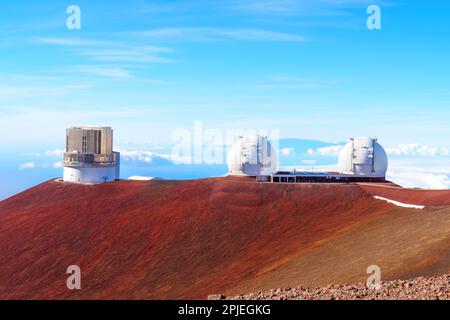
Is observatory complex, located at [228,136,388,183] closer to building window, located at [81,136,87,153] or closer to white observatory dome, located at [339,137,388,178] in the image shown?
white observatory dome, located at [339,137,388,178]

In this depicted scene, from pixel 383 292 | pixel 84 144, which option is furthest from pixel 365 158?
pixel 383 292

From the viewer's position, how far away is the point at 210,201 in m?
43.2

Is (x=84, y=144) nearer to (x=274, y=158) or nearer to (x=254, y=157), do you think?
(x=254, y=157)

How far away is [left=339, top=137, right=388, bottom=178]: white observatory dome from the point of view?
50469 mm

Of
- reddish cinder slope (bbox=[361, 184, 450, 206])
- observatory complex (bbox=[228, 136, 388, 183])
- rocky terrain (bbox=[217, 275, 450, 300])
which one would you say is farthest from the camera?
observatory complex (bbox=[228, 136, 388, 183])

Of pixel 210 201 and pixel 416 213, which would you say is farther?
pixel 210 201

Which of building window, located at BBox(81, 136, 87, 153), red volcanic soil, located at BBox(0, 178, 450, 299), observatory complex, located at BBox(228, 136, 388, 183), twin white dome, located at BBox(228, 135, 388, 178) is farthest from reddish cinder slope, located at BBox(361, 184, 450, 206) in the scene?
building window, located at BBox(81, 136, 87, 153)

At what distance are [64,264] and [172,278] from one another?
10.4 m

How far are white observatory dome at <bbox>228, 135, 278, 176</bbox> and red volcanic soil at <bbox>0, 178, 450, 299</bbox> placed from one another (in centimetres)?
274

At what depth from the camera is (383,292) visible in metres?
16.7
